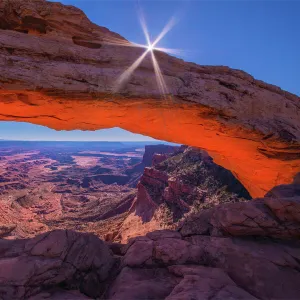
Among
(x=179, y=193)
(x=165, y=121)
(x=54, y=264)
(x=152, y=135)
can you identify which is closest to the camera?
(x=54, y=264)

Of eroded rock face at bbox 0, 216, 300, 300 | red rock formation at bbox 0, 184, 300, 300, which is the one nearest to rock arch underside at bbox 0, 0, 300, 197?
red rock formation at bbox 0, 184, 300, 300

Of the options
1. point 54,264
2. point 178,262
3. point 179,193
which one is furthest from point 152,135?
point 179,193

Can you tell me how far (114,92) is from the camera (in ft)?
18.4

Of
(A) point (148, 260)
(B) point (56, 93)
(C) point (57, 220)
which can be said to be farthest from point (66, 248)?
(C) point (57, 220)

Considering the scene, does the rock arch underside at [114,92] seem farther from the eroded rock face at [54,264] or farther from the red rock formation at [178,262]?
the eroded rock face at [54,264]

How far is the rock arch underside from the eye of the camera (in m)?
5.18

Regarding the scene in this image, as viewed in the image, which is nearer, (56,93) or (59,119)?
(56,93)

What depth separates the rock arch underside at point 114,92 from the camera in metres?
5.18

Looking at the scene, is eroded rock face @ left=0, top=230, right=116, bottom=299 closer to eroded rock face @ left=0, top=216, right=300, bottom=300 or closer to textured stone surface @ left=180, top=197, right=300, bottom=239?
eroded rock face @ left=0, top=216, right=300, bottom=300

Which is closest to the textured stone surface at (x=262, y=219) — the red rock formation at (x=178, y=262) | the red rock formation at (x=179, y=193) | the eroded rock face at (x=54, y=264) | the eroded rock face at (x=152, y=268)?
the red rock formation at (x=178, y=262)

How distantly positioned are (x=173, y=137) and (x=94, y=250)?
5.76 meters

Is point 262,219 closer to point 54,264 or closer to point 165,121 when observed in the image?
point 165,121

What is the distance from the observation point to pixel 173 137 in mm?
9141

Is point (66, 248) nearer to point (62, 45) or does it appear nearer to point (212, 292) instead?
point (212, 292)
